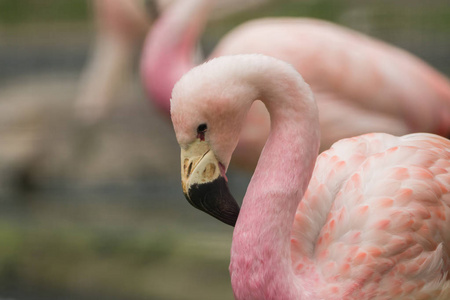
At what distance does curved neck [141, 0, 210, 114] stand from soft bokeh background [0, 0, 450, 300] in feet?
1.93

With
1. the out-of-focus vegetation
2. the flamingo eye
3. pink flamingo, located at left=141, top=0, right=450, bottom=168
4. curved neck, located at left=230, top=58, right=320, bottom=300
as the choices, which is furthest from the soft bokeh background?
the flamingo eye

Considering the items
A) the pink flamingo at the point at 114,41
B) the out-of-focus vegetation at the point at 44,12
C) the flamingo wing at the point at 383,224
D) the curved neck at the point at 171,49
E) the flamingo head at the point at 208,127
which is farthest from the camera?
the out-of-focus vegetation at the point at 44,12

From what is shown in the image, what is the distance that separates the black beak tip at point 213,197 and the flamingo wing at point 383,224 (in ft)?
0.88

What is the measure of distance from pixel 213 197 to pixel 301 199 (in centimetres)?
23

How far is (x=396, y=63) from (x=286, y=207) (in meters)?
1.54

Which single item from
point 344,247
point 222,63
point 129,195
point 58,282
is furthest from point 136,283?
point 222,63

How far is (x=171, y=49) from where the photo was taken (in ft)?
10.1

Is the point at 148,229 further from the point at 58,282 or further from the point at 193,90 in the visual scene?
the point at 193,90

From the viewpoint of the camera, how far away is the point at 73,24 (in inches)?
211

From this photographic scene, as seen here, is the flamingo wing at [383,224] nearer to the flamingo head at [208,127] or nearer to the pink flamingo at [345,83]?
the flamingo head at [208,127]

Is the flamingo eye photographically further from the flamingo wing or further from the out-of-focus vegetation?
the out-of-focus vegetation

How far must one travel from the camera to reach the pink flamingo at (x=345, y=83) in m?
2.75

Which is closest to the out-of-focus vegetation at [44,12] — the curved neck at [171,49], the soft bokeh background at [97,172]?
the soft bokeh background at [97,172]

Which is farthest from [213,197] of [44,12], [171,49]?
[44,12]
